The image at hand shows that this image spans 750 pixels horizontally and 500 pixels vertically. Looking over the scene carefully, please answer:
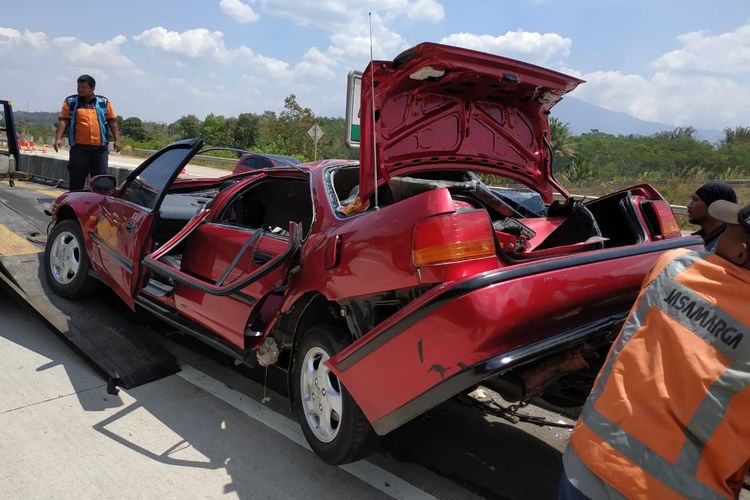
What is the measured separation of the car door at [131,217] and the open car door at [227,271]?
0.95ft

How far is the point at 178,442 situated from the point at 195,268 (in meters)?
1.30

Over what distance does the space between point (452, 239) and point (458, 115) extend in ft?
4.02

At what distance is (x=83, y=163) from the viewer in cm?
744

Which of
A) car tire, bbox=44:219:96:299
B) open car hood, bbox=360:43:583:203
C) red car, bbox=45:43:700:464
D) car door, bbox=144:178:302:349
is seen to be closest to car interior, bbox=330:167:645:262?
red car, bbox=45:43:700:464

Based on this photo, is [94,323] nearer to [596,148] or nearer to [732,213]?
[732,213]

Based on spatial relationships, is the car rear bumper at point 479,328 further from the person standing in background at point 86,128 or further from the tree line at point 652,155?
the tree line at point 652,155

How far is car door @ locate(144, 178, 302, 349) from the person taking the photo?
3.19 meters

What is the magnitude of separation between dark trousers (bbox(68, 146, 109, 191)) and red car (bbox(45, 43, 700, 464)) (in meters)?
3.43

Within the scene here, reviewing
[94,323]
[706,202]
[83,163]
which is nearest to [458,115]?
[706,202]

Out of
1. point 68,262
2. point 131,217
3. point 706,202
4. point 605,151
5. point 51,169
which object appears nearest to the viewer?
point 706,202

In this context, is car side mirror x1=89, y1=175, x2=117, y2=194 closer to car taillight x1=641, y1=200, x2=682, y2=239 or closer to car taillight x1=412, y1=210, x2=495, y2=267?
car taillight x1=412, y1=210, x2=495, y2=267

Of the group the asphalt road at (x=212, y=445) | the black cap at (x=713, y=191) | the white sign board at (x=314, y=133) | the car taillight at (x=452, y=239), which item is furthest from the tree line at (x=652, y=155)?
the car taillight at (x=452, y=239)

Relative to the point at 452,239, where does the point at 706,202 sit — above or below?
above

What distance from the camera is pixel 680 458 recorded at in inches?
55.0
